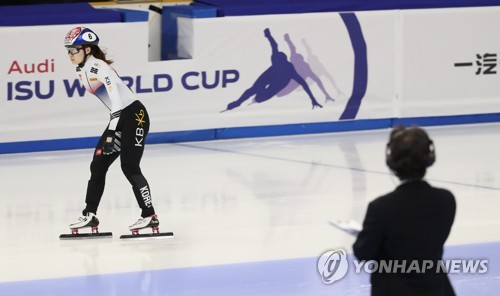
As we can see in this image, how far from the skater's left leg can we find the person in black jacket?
401 cm

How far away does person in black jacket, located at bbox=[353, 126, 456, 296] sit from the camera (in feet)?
11.9

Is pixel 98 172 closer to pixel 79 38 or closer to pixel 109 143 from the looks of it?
pixel 109 143

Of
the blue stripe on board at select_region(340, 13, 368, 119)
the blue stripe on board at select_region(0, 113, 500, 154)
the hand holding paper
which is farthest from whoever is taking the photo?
the blue stripe on board at select_region(340, 13, 368, 119)

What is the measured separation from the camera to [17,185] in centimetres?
973

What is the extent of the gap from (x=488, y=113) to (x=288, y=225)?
19.8 ft

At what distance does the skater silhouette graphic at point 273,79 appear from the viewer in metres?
12.3

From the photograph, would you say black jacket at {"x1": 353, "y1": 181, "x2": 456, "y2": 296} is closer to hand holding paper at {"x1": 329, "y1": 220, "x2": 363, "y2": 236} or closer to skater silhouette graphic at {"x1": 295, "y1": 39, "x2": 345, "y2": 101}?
hand holding paper at {"x1": 329, "y1": 220, "x2": 363, "y2": 236}

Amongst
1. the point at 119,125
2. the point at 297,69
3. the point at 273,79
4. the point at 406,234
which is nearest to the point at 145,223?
the point at 119,125

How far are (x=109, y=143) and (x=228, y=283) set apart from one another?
1.49 m

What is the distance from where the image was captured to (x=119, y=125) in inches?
296

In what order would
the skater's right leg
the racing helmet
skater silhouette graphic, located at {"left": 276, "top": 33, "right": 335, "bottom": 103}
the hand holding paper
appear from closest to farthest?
the hand holding paper < the racing helmet < the skater's right leg < skater silhouette graphic, located at {"left": 276, "top": 33, "right": 335, "bottom": 103}

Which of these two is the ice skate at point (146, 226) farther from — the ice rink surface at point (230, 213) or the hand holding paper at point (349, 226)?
the hand holding paper at point (349, 226)

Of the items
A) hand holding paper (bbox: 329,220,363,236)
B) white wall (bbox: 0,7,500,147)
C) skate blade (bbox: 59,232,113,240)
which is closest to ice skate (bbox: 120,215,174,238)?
skate blade (bbox: 59,232,113,240)

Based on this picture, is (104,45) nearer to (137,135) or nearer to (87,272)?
(137,135)
